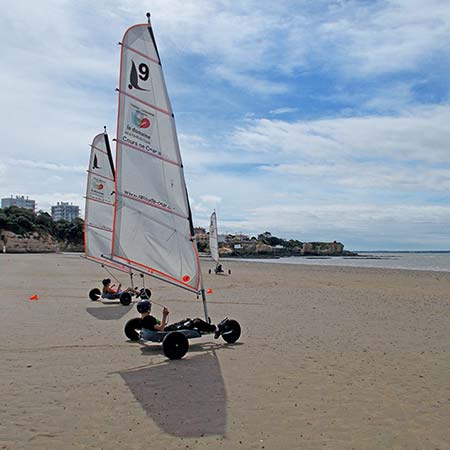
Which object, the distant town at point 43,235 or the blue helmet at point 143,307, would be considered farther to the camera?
the distant town at point 43,235

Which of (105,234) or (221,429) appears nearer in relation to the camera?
(221,429)

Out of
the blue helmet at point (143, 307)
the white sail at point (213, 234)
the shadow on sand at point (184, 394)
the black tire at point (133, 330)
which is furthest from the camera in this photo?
the white sail at point (213, 234)

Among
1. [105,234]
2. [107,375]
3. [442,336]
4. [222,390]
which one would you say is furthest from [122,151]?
[105,234]

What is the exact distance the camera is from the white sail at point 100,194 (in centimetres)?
1783

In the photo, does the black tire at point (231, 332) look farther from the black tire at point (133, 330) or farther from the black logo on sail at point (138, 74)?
the black logo on sail at point (138, 74)

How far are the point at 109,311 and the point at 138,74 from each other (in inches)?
313

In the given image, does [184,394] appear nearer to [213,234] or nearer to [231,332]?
[231,332]

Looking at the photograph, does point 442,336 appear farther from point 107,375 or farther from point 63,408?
point 63,408

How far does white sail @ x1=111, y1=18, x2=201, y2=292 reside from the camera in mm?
9164

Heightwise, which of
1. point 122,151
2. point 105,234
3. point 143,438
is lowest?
point 143,438

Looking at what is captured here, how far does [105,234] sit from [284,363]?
1147cm

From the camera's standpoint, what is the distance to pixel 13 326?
Result: 10977 millimetres

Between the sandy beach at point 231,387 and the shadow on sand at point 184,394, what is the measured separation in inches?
0.7

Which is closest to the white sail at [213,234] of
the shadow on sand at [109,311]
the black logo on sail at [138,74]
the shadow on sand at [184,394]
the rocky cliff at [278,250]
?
the shadow on sand at [109,311]
